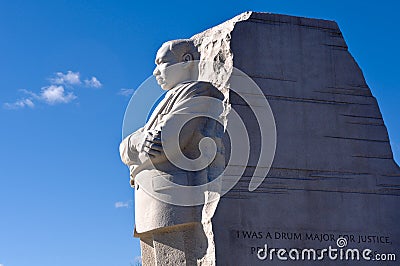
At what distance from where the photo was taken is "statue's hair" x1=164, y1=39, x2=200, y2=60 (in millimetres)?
8938

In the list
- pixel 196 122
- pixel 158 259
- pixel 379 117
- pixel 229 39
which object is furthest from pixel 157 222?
pixel 379 117

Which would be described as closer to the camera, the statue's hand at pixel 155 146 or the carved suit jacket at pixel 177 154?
the carved suit jacket at pixel 177 154

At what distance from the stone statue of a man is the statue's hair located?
381 mm

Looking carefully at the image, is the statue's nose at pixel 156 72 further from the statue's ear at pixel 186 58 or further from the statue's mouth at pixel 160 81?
the statue's ear at pixel 186 58

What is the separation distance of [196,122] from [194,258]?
1417 mm

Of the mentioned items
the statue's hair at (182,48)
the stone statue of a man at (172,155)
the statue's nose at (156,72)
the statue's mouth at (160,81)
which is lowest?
the stone statue of a man at (172,155)

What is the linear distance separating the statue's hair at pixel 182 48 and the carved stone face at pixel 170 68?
0.02 meters

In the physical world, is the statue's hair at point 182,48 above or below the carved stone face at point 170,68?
above

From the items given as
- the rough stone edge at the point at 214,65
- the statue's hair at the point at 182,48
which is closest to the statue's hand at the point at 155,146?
the rough stone edge at the point at 214,65

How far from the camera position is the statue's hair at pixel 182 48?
8938mm

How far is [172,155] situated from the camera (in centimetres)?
838

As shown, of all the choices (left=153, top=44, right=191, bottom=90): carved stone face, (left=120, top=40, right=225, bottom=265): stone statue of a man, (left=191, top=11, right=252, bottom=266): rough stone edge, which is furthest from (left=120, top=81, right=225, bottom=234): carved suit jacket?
(left=153, top=44, right=191, bottom=90): carved stone face

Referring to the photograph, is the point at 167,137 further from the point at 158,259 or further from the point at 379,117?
the point at 379,117

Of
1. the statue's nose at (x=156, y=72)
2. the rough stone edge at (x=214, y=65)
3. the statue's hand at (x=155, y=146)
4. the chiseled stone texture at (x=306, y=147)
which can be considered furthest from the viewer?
the statue's nose at (x=156, y=72)
